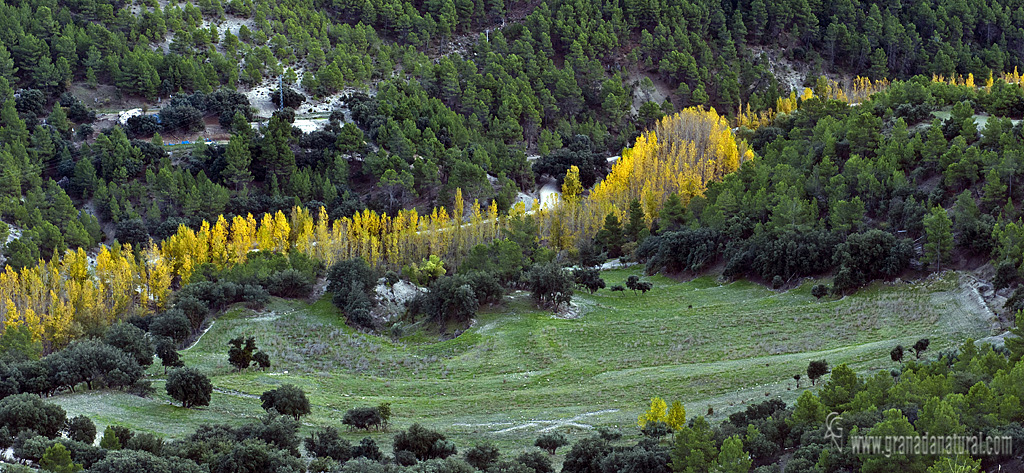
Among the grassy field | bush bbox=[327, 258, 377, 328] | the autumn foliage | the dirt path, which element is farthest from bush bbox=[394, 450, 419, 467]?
the autumn foliage

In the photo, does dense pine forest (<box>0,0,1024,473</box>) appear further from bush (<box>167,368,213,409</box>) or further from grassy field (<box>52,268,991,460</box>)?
grassy field (<box>52,268,991,460</box>)

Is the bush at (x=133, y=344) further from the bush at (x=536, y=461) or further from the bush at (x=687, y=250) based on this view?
the bush at (x=687, y=250)

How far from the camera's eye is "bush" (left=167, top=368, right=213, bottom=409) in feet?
172

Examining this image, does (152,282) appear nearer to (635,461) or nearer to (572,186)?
(572,186)

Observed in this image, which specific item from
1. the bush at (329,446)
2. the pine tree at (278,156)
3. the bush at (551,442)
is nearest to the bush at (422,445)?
the bush at (329,446)

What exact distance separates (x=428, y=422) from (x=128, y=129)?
270 ft

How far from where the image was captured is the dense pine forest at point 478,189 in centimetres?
4212

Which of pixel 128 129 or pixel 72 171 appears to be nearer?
pixel 72 171

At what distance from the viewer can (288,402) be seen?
51000 millimetres

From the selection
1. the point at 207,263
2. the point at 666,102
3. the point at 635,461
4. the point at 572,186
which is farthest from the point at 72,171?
the point at 635,461

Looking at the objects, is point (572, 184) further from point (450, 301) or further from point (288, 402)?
point (288, 402)

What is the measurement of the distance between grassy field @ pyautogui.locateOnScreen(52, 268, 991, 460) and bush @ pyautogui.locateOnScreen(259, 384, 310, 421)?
41.7 inches

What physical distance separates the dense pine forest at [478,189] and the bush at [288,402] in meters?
0.12

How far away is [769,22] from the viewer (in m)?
158
